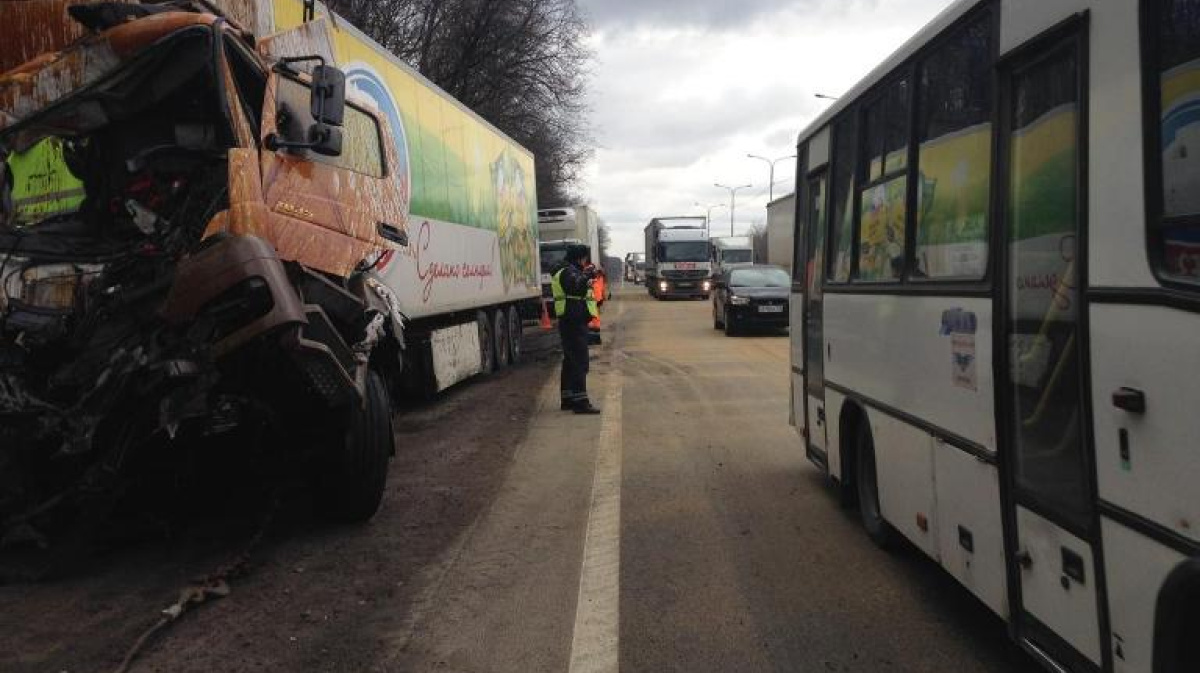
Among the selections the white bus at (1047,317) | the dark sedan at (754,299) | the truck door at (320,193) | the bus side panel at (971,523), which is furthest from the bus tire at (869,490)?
the dark sedan at (754,299)

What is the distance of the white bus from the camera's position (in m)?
2.35

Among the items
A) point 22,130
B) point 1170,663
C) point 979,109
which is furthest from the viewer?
point 22,130

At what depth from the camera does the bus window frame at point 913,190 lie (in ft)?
11.4

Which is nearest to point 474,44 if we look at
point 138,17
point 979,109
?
point 138,17

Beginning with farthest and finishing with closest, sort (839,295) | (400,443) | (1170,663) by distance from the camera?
(400,443) → (839,295) → (1170,663)

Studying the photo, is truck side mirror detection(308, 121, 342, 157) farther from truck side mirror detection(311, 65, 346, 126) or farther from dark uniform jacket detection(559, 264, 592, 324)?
dark uniform jacket detection(559, 264, 592, 324)

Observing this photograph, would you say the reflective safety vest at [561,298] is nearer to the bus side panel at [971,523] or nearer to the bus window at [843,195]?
the bus window at [843,195]

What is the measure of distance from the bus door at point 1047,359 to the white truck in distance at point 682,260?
35776mm

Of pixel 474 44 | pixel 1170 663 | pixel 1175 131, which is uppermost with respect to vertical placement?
pixel 474 44

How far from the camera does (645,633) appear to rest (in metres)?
4.05

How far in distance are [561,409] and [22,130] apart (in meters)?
6.55

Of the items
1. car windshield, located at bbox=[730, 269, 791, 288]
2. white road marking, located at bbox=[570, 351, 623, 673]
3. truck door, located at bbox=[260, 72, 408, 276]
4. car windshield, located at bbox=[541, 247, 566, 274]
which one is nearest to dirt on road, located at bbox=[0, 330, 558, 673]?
white road marking, located at bbox=[570, 351, 623, 673]

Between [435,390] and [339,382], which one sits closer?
[339,382]

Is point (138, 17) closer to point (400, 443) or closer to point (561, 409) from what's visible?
point (400, 443)
